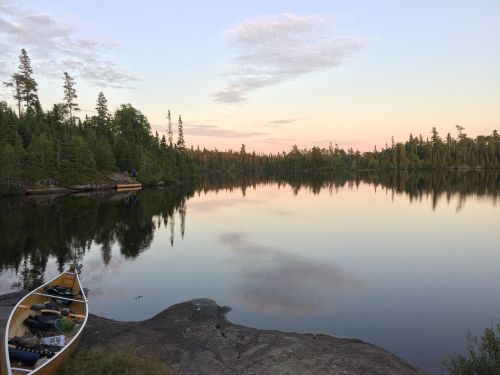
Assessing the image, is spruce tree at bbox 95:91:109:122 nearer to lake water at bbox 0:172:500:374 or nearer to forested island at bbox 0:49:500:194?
forested island at bbox 0:49:500:194

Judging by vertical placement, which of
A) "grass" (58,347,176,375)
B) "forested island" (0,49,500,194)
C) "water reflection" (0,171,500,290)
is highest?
"forested island" (0,49,500,194)

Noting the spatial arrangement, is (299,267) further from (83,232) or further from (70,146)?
(70,146)

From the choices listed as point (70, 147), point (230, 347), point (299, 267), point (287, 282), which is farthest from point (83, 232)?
point (70, 147)

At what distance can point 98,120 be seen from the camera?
133000 mm

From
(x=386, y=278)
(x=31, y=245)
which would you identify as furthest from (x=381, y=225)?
(x=31, y=245)

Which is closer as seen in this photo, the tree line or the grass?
the grass

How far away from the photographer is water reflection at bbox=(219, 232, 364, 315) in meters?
20.9

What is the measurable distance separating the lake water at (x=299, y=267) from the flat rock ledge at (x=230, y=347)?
159 cm

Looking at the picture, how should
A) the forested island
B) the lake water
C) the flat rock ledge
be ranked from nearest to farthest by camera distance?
1. the flat rock ledge
2. the lake water
3. the forested island

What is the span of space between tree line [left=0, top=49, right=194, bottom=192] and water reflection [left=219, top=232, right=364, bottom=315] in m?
69.0

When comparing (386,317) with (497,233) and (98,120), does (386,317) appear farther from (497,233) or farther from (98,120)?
(98,120)

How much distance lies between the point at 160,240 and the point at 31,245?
12018 millimetres

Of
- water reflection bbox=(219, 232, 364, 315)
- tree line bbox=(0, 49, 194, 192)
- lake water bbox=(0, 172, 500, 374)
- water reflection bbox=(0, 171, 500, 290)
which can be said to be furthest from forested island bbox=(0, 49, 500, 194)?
water reflection bbox=(219, 232, 364, 315)

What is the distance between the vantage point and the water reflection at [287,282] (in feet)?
68.6
